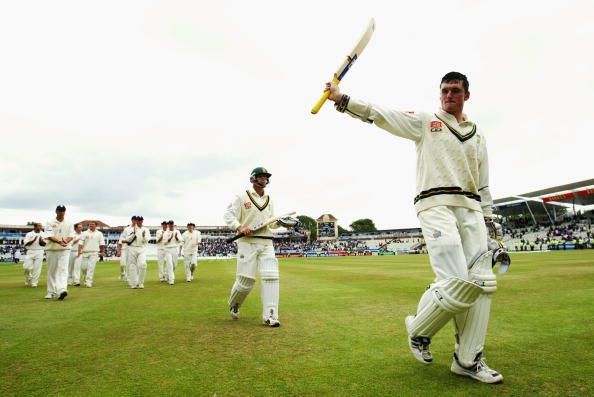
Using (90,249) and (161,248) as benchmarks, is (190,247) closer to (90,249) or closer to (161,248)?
(161,248)

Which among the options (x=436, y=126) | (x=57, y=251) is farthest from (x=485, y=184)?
(x=57, y=251)

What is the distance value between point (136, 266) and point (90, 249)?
3.80 metres

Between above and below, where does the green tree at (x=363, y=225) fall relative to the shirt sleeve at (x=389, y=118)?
above

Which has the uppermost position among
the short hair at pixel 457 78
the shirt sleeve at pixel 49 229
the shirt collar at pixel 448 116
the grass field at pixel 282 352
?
the short hair at pixel 457 78

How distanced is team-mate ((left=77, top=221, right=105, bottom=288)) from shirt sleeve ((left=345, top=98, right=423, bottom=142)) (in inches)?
610

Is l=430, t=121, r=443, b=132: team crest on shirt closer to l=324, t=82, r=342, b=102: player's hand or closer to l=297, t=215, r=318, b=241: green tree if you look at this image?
l=324, t=82, r=342, b=102: player's hand

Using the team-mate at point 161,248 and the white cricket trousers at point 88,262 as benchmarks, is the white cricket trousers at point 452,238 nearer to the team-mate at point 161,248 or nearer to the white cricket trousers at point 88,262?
the team-mate at point 161,248

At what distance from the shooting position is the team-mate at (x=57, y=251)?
34.9ft

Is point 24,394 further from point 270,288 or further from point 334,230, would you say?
point 334,230

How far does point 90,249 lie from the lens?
16.6 metres

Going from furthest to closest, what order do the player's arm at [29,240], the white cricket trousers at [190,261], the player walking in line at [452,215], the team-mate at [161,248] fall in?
the white cricket trousers at [190,261] → the team-mate at [161,248] → the player's arm at [29,240] → the player walking in line at [452,215]

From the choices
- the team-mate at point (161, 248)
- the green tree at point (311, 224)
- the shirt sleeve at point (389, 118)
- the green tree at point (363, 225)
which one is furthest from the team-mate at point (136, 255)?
the green tree at point (363, 225)

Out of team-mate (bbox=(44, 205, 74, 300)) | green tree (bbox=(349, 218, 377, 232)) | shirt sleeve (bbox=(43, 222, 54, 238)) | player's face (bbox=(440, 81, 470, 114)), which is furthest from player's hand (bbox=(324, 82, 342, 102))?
green tree (bbox=(349, 218, 377, 232))

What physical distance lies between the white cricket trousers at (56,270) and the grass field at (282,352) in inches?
96.6
